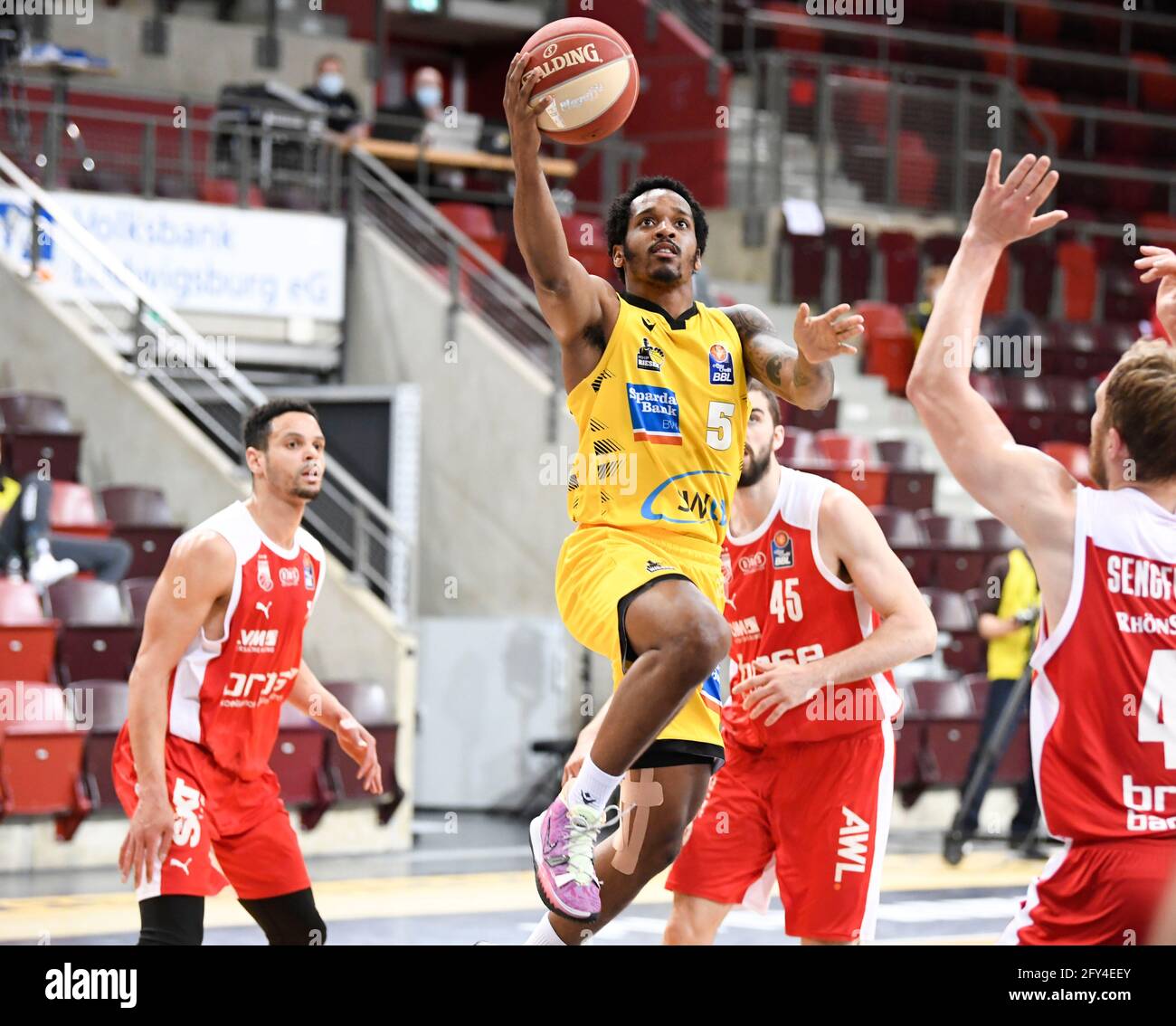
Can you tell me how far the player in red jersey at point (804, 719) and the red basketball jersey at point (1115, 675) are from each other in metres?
1.55

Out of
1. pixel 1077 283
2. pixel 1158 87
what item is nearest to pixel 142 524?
pixel 1077 283

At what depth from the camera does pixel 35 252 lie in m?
12.7

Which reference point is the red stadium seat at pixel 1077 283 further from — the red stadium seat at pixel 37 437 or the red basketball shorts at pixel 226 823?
the red basketball shorts at pixel 226 823

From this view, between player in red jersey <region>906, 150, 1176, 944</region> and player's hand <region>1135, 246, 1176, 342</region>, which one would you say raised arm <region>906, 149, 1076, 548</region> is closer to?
player in red jersey <region>906, 150, 1176, 944</region>

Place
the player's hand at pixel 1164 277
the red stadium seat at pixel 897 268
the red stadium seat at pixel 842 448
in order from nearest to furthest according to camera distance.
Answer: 1. the player's hand at pixel 1164 277
2. the red stadium seat at pixel 842 448
3. the red stadium seat at pixel 897 268

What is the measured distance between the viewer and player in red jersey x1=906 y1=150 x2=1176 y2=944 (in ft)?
12.1

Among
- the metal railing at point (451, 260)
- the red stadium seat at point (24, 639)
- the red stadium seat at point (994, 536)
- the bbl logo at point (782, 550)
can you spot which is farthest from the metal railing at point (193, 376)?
the bbl logo at point (782, 550)

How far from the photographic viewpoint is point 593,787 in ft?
15.1

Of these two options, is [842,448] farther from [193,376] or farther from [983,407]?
[983,407]

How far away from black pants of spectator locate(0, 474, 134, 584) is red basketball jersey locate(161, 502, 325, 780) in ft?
16.4

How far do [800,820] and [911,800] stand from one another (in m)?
6.71

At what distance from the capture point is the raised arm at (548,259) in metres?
4.66
